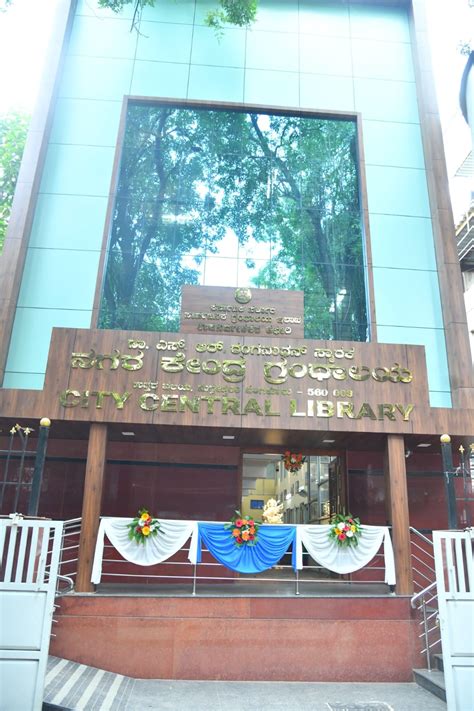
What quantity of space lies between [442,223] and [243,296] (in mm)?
4792

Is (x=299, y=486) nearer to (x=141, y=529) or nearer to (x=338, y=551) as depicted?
(x=338, y=551)

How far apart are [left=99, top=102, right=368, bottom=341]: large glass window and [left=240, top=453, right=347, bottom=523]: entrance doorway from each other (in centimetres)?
352

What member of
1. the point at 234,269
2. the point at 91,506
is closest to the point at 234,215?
the point at 234,269

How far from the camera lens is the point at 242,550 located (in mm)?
8406

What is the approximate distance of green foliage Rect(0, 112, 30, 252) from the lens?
16219mm

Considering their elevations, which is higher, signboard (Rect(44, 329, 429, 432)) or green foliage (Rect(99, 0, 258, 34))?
green foliage (Rect(99, 0, 258, 34))

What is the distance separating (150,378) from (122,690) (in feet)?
15.7

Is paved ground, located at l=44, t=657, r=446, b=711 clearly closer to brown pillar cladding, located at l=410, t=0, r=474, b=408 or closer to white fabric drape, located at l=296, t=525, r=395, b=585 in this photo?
white fabric drape, located at l=296, t=525, r=395, b=585

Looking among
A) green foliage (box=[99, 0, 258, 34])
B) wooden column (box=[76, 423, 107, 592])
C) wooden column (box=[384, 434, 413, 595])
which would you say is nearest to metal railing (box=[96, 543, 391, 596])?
wooden column (box=[384, 434, 413, 595])

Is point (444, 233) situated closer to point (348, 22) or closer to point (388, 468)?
point (388, 468)

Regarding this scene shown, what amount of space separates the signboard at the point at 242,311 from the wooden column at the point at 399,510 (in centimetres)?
278

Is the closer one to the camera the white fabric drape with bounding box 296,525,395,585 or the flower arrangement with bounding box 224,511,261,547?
the flower arrangement with bounding box 224,511,261,547

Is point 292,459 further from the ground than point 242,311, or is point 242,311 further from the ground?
point 242,311

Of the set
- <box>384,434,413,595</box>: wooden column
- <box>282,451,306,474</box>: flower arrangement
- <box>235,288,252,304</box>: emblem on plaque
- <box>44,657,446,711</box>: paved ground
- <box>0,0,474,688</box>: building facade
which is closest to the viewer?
<box>44,657,446,711</box>: paved ground
